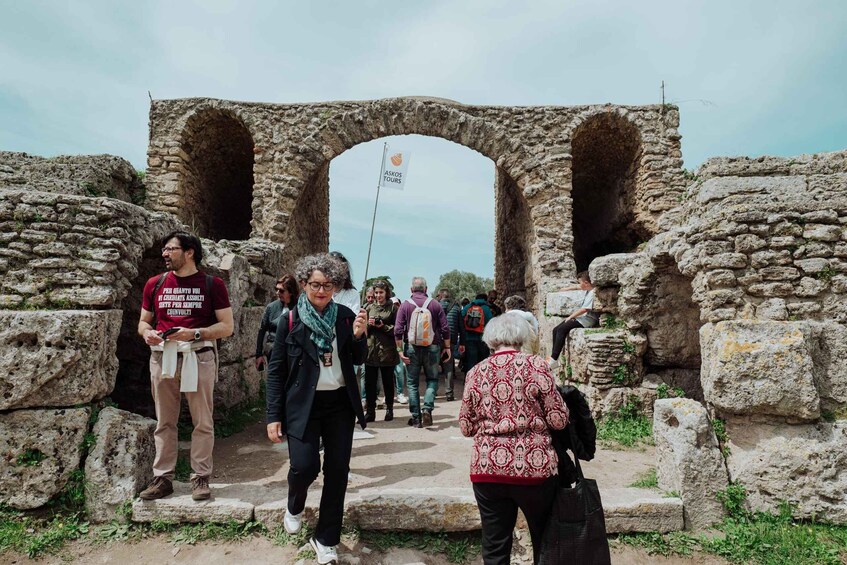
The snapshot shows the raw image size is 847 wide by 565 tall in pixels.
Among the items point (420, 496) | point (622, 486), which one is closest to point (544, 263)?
point (622, 486)

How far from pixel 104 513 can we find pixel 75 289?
160cm

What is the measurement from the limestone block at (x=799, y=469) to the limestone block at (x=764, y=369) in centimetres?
15

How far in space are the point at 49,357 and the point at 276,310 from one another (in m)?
1.94

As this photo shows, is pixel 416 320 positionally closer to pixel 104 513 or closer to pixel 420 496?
pixel 420 496

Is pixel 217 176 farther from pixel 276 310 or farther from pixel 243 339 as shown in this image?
pixel 276 310

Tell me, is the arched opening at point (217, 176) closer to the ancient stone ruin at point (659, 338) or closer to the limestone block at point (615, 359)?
the ancient stone ruin at point (659, 338)

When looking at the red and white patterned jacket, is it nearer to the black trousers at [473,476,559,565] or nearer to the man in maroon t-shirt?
the black trousers at [473,476,559,565]

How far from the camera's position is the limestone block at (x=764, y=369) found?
3.10 m

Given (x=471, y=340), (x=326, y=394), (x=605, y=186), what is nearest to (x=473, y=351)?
(x=471, y=340)

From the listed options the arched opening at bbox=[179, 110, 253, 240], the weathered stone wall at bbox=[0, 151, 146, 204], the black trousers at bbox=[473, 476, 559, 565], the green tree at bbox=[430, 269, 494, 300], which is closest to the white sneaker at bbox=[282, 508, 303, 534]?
the black trousers at bbox=[473, 476, 559, 565]

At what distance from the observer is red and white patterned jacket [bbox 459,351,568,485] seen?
7.17ft

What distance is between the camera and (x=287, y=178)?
10273 millimetres

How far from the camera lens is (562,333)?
6113mm

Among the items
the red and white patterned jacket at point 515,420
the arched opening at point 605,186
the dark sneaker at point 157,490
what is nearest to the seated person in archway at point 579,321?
the red and white patterned jacket at point 515,420
